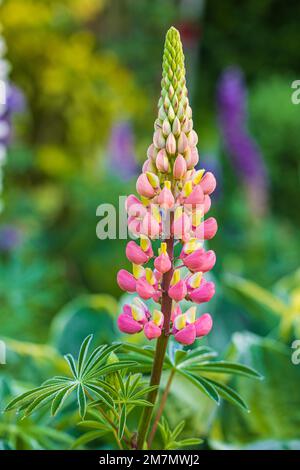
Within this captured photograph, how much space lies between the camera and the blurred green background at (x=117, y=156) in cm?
121

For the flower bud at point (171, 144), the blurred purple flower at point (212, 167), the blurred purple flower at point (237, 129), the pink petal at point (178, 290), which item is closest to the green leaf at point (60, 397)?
the pink petal at point (178, 290)

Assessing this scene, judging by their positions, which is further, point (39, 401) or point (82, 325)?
point (82, 325)

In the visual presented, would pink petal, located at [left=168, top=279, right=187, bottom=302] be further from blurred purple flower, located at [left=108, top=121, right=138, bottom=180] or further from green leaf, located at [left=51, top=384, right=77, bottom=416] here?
blurred purple flower, located at [left=108, top=121, right=138, bottom=180]

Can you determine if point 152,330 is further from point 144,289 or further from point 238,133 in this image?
point 238,133

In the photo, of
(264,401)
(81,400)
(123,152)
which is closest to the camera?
(81,400)

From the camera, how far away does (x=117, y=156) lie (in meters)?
2.49

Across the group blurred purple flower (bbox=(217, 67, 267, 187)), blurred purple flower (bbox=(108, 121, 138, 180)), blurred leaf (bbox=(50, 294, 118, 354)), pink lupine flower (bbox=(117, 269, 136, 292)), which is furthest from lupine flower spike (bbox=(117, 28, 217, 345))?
blurred purple flower (bbox=(108, 121, 138, 180))

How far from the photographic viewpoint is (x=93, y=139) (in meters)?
2.93

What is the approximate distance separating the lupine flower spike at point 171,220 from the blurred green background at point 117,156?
1.27 feet

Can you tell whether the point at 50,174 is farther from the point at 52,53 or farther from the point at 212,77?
the point at 212,77

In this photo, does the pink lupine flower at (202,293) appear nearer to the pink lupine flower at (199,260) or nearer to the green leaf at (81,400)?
the pink lupine flower at (199,260)

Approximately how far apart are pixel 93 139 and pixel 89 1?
57 cm

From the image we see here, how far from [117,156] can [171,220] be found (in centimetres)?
192

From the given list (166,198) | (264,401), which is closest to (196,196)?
(166,198)
